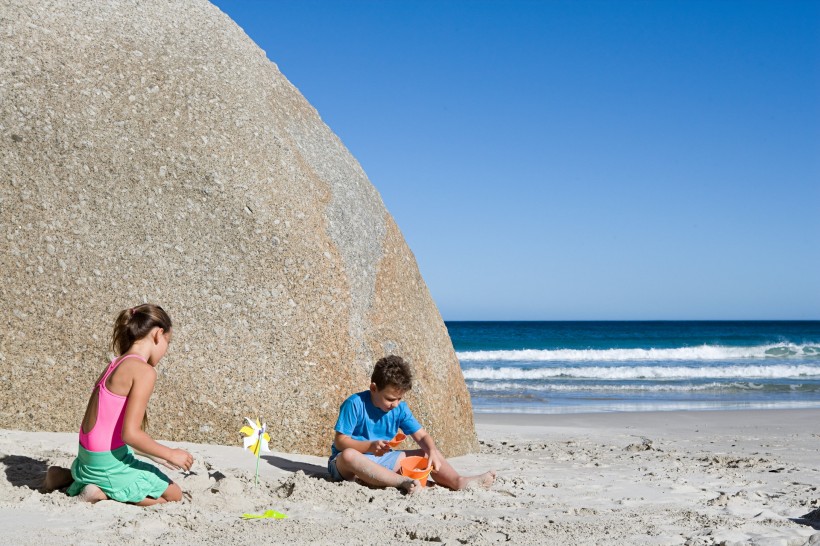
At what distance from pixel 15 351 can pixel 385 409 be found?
2.72m

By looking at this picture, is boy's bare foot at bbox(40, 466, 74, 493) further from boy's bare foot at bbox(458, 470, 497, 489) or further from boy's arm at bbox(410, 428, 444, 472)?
boy's bare foot at bbox(458, 470, 497, 489)

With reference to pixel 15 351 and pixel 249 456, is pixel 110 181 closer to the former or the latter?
pixel 15 351

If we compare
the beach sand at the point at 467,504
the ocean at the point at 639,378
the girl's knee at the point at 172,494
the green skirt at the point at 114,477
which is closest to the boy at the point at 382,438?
the beach sand at the point at 467,504

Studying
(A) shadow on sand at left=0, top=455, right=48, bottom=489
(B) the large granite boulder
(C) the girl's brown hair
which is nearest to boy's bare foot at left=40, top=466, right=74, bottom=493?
(A) shadow on sand at left=0, top=455, right=48, bottom=489

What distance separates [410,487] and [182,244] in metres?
2.58

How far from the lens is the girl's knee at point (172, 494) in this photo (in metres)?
4.93

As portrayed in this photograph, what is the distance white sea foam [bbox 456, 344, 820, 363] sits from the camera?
31.4m

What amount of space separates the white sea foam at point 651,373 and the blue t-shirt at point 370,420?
627 inches

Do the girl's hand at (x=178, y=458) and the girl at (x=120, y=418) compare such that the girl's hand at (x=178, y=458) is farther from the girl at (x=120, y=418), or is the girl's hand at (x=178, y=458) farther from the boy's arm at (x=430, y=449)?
the boy's arm at (x=430, y=449)

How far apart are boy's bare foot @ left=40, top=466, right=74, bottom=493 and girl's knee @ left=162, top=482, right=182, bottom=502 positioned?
1.92ft

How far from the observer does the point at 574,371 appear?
23.4m

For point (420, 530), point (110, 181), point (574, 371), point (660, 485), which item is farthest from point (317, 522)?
point (574, 371)

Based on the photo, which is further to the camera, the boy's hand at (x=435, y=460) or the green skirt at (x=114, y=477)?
the boy's hand at (x=435, y=460)

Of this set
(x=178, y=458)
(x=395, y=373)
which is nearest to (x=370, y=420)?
(x=395, y=373)
